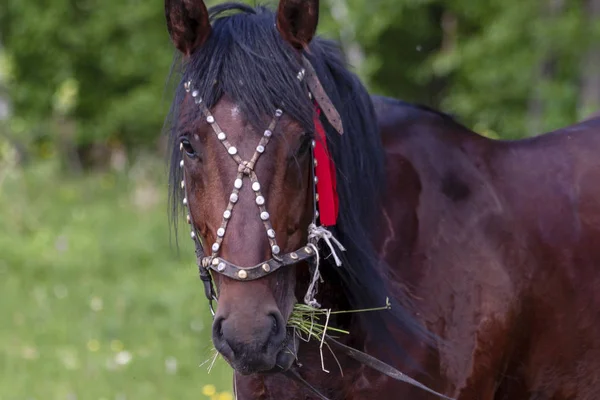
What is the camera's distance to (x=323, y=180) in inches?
107

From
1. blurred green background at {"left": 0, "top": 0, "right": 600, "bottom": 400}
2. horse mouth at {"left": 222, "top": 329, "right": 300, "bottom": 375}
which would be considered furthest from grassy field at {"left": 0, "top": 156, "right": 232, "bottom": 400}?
horse mouth at {"left": 222, "top": 329, "right": 300, "bottom": 375}

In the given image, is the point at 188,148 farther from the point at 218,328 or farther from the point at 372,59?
the point at 372,59

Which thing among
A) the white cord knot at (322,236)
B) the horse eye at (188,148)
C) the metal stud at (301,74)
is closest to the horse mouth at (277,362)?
the white cord knot at (322,236)

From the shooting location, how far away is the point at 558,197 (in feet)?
10.9

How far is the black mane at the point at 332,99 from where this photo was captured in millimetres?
2578

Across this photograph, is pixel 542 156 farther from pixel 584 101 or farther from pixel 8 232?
pixel 8 232

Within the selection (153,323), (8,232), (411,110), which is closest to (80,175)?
(8,232)

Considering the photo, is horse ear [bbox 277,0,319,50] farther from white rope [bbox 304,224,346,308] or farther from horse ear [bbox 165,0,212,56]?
white rope [bbox 304,224,346,308]

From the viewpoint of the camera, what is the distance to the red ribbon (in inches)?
106

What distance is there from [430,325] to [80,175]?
41.3ft

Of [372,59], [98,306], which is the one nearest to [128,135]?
[372,59]

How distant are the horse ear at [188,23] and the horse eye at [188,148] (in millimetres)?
327

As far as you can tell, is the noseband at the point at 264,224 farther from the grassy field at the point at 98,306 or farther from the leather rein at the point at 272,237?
the grassy field at the point at 98,306

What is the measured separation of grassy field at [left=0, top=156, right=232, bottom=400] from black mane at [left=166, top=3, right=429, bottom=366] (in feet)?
3.68
